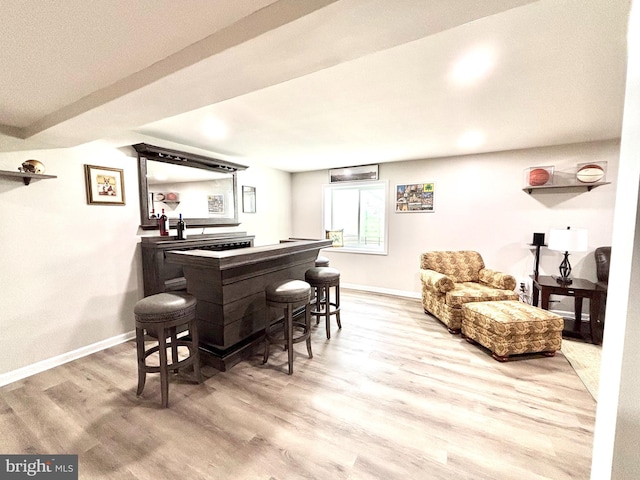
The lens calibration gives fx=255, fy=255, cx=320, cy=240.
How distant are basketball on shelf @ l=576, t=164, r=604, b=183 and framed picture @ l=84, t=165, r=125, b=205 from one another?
18.6 feet

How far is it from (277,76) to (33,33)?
1112 millimetres

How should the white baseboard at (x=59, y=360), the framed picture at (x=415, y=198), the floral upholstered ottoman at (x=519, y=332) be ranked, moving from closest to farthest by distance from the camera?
the white baseboard at (x=59, y=360), the floral upholstered ottoman at (x=519, y=332), the framed picture at (x=415, y=198)

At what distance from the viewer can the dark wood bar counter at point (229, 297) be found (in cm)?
226

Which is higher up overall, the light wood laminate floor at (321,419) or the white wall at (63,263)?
the white wall at (63,263)

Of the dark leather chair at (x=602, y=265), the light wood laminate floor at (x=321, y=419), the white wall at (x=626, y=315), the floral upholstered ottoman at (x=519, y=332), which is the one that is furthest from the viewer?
the dark leather chair at (x=602, y=265)

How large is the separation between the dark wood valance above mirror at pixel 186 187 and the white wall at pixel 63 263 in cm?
13

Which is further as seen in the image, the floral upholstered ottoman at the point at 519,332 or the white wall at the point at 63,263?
the floral upholstered ottoman at the point at 519,332

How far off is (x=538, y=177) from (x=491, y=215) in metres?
0.75

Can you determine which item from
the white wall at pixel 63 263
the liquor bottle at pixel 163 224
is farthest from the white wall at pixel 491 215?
the white wall at pixel 63 263

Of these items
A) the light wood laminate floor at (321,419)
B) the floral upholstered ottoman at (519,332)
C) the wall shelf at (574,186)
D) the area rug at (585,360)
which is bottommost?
the light wood laminate floor at (321,419)

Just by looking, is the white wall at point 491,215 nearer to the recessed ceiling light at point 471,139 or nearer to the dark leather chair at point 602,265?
the dark leather chair at point 602,265

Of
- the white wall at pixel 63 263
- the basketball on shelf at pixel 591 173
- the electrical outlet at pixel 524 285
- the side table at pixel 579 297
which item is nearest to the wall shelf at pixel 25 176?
the white wall at pixel 63 263

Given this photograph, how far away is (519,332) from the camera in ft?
8.12

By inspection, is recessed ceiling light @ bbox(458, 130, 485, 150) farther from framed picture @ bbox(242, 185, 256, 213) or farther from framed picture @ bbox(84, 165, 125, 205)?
framed picture @ bbox(84, 165, 125, 205)
